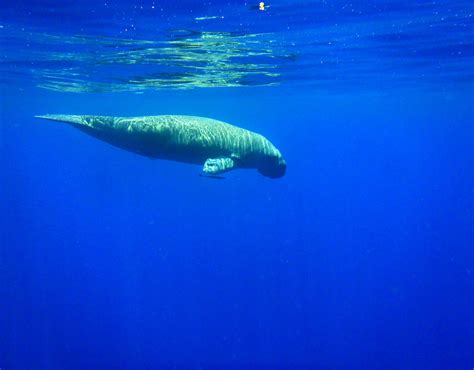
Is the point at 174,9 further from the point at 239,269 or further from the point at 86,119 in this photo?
the point at 239,269

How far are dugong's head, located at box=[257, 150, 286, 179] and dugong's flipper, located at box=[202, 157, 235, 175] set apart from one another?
124cm

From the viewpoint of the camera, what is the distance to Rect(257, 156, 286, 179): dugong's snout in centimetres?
1317

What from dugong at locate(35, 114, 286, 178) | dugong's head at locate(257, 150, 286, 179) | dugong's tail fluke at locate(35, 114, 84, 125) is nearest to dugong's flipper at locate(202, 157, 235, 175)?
dugong at locate(35, 114, 286, 178)

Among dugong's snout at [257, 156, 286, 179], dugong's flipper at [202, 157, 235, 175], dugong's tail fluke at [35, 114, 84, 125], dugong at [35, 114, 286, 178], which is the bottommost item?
dugong's snout at [257, 156, 286, 179]

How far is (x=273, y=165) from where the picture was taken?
13.3m

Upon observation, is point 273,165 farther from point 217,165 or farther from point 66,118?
point 66,118

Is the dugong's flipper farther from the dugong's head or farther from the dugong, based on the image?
the dugong's head

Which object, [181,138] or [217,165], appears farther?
[181,138]

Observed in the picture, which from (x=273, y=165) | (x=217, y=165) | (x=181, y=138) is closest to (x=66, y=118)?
(x=181, y=138)

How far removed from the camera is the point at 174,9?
42.4 ft

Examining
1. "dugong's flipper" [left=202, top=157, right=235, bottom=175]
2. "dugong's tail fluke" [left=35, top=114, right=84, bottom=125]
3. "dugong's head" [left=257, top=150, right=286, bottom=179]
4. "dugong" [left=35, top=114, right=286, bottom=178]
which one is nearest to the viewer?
"dugong's flipper" [left=202, top=157, right=235, bottom=175]

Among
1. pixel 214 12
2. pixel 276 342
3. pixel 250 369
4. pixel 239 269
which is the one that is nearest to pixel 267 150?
pixel 214 12

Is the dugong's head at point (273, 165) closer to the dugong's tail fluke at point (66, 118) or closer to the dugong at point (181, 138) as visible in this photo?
the dugong at point (181, 138)

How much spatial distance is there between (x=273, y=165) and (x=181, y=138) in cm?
289
